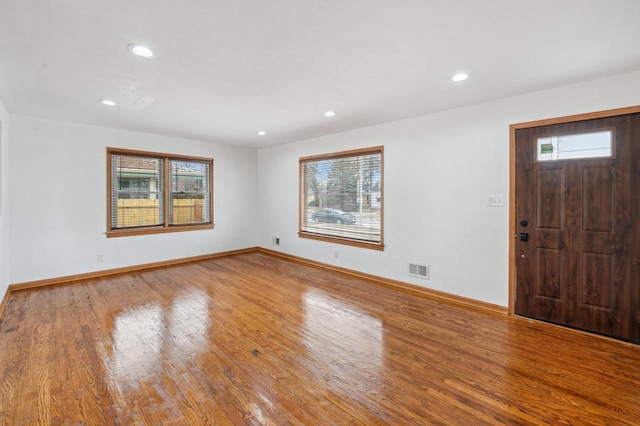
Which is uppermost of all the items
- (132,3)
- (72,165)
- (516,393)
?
(132,3)

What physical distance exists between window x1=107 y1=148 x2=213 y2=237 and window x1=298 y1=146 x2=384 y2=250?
7.05ft

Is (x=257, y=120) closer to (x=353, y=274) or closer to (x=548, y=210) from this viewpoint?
(x=353, y=274)

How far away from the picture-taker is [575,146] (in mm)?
3004

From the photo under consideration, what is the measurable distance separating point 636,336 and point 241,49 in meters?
4.23

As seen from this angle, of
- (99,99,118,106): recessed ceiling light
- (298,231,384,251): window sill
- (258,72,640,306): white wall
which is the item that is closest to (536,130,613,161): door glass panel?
(258,72,640,306): white wall

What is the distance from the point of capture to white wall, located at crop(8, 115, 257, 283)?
4.30 meters

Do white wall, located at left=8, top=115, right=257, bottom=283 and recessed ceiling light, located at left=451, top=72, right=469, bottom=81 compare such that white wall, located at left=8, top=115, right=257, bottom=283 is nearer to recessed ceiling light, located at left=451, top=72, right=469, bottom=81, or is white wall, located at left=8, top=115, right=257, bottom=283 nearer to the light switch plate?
recessed ceiling light, located at left=451, top=72, right=469, bottom=81

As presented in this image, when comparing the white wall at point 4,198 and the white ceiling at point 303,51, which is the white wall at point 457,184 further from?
the white wall at point 4,198

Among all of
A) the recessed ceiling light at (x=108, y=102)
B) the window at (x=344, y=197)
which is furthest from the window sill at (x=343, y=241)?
the recessed ceiling light at (x=108, y=102)

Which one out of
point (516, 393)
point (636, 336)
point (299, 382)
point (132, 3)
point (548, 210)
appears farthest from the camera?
point (548, 210)

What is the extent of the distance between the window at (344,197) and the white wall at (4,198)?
4249mm

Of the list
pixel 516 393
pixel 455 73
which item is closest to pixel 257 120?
pixel 455 73

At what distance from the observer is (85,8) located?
1825 mm

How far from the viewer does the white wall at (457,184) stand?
3148mm
